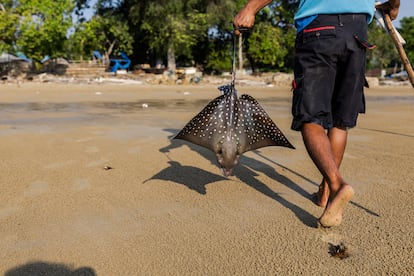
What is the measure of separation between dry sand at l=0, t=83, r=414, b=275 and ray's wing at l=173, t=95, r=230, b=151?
1.75ft

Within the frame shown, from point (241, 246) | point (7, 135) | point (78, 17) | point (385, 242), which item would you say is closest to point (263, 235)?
point (241, 246)

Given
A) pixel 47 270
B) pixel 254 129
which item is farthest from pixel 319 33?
Result: pixel 47 270

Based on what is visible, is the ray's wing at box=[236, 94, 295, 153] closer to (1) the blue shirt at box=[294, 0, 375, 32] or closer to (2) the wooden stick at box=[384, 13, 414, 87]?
(1) the blue shirt at box=[294, 0, 375, 32]

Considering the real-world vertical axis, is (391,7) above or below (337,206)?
above

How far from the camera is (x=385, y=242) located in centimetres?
249

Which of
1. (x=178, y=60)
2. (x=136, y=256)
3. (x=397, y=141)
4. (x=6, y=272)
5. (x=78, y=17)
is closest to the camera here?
(x=6, y=272)

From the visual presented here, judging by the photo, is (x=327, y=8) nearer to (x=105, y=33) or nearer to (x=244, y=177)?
(x=244, y=177)

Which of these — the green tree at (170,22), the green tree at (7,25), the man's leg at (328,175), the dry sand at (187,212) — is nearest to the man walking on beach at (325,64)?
the man's leg at (328,175)

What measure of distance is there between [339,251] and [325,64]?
1191 millimetres

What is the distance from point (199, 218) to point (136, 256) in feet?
2.25

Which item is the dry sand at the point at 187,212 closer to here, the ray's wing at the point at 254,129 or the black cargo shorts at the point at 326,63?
the ray's wing at the point at 254,129

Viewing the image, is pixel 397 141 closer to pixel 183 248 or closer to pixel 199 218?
pixel 199 218

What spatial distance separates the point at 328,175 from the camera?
105 inches

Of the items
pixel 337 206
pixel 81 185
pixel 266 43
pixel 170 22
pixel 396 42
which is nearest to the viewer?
pixel 337 206
